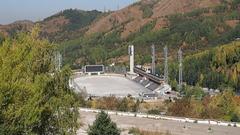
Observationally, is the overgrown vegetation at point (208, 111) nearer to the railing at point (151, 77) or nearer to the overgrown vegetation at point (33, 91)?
the overgrown vegetation at point (33, 91)

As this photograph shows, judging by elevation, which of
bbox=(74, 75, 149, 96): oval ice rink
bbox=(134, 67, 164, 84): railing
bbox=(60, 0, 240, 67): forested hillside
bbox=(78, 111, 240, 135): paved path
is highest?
Result: bbox=(60, 0, 240, 67): forested hillside

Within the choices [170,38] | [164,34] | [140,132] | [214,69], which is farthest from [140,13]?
[140,132]

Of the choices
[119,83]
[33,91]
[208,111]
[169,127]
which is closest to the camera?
[33,91]

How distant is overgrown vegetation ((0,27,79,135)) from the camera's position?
11383 millimetres

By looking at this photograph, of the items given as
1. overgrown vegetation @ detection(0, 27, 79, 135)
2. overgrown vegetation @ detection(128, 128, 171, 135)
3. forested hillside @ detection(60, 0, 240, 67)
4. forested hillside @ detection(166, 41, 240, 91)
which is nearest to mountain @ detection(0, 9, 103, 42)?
forested hillside @ detection(60, 0, 240, 67)

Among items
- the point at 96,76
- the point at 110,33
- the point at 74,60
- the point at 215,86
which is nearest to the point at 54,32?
the point at 110,33

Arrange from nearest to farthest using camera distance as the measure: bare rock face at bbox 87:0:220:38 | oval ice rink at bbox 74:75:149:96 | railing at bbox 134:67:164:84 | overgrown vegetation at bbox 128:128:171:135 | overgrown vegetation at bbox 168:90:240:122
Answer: overgrown vegetation at bbox 128:128:171:135, overgrown vegetation at bbox 168:90:240:122, oval ice rink at bbox 74:75:149:96, railing at bbox 134:67:164:84, bare rock face at bbox 87:0:220:38

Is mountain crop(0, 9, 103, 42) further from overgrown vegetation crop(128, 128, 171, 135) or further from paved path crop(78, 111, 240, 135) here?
overgrown vegetation crop(128, 128, 171, 135)

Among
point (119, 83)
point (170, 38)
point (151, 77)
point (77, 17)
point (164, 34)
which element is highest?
point (77, 17)

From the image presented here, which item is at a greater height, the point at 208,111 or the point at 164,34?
the point at 164,34

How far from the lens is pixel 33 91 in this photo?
38.5 feet

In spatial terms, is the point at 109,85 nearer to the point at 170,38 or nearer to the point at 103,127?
the point at 170,38

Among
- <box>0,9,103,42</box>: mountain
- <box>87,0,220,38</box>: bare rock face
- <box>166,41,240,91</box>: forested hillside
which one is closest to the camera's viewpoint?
<box>166,41,240,91</box>: forested hillside

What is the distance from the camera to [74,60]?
103062mm
